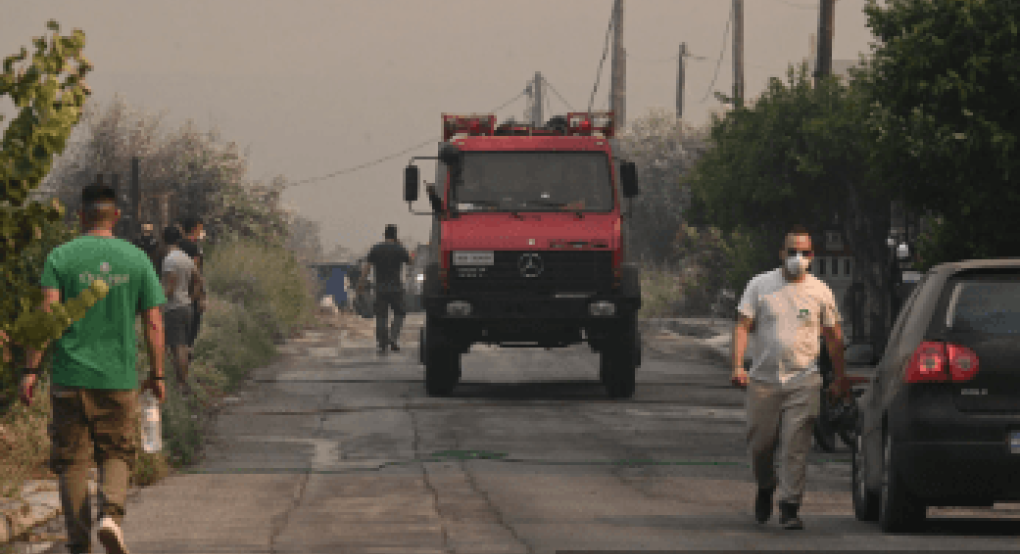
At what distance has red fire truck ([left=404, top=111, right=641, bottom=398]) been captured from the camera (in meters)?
19.9

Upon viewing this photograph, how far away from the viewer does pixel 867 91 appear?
1994 centimetres

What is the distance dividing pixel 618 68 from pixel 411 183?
38477 mm

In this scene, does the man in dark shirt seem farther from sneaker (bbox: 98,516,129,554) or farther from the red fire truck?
sneaker (bbox: 98,516,129,554)

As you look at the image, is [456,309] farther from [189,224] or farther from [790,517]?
[790,517]

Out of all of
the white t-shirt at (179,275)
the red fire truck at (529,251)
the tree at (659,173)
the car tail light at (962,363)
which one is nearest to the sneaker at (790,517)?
the car tail light at (962,363)

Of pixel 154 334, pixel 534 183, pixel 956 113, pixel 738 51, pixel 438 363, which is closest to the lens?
pixel 154 334

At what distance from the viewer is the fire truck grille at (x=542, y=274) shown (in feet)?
65.2

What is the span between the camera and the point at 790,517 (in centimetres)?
1056

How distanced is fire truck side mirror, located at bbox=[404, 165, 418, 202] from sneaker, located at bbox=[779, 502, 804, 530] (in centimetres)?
1067

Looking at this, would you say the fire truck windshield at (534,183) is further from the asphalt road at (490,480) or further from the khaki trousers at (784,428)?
the khaki trousers at (784,428)

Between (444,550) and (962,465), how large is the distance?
2737mm

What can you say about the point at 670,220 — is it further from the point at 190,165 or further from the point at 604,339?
the point at 604,339

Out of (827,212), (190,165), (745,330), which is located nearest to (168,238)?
(745,330)

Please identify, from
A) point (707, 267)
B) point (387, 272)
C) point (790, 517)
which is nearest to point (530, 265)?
point (387, 272)
